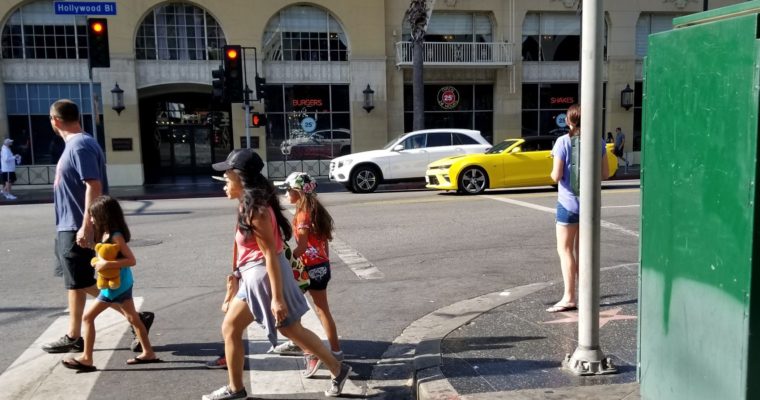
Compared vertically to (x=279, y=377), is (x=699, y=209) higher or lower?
higher

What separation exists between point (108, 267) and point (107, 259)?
6 centimetres

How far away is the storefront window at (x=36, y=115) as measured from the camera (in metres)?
22.8

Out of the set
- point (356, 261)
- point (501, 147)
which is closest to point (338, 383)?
point (356, 261)

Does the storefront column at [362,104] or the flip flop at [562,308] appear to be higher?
the storefront column at [362,104]

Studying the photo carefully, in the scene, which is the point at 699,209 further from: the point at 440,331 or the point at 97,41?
the point at 97,41

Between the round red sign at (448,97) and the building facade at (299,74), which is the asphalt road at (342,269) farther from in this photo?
the round red sign at (448,97)

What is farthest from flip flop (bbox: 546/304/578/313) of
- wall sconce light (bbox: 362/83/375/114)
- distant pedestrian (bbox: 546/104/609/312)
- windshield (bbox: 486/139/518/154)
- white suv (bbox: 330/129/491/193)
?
wall sconce light (bbox: 362/83/375/114)

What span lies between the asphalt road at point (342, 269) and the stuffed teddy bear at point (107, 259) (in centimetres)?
66

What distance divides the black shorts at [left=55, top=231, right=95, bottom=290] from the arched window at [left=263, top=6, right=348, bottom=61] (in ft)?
66.2

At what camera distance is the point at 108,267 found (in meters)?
4.74

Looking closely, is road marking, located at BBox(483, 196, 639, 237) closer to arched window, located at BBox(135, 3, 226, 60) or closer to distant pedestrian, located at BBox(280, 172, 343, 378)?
distant pedestrian, located at BBox(280, 172, 343, 378)

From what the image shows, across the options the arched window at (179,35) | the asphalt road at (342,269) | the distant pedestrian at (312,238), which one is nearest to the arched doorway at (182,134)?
the arched window at (179,35)

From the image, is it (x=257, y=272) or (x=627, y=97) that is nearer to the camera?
(x=257, y=272)

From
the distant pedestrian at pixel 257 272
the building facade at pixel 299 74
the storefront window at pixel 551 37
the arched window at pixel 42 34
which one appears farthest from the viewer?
the storefront window at pixel 551 37
